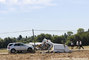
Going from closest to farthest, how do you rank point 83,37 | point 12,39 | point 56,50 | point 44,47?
point 56,50, point 44,47, point 83,37, point 12,39

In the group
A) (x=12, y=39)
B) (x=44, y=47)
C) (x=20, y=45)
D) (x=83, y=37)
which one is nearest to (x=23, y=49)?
(x=20, y=45)

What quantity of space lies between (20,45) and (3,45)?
6471cm

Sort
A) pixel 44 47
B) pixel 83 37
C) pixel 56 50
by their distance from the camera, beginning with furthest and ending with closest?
pixel 83 37, pixel 44 47, pixel 56 50

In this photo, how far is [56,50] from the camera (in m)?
32.2

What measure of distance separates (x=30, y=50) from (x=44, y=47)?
231cm

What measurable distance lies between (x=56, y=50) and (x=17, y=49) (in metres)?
6.71

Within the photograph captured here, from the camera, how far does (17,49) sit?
119ft

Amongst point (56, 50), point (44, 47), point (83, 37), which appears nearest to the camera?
point (56, 50)

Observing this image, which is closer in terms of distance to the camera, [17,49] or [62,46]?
[62,46]

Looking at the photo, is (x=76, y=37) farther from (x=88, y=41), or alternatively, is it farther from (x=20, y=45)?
(x=20, y=45)

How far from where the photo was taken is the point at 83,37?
316ft

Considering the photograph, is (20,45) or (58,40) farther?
(58,40)

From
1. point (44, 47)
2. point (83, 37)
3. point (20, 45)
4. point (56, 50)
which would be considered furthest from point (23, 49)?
point (83, 37)

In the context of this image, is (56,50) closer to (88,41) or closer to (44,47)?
(44,47)
